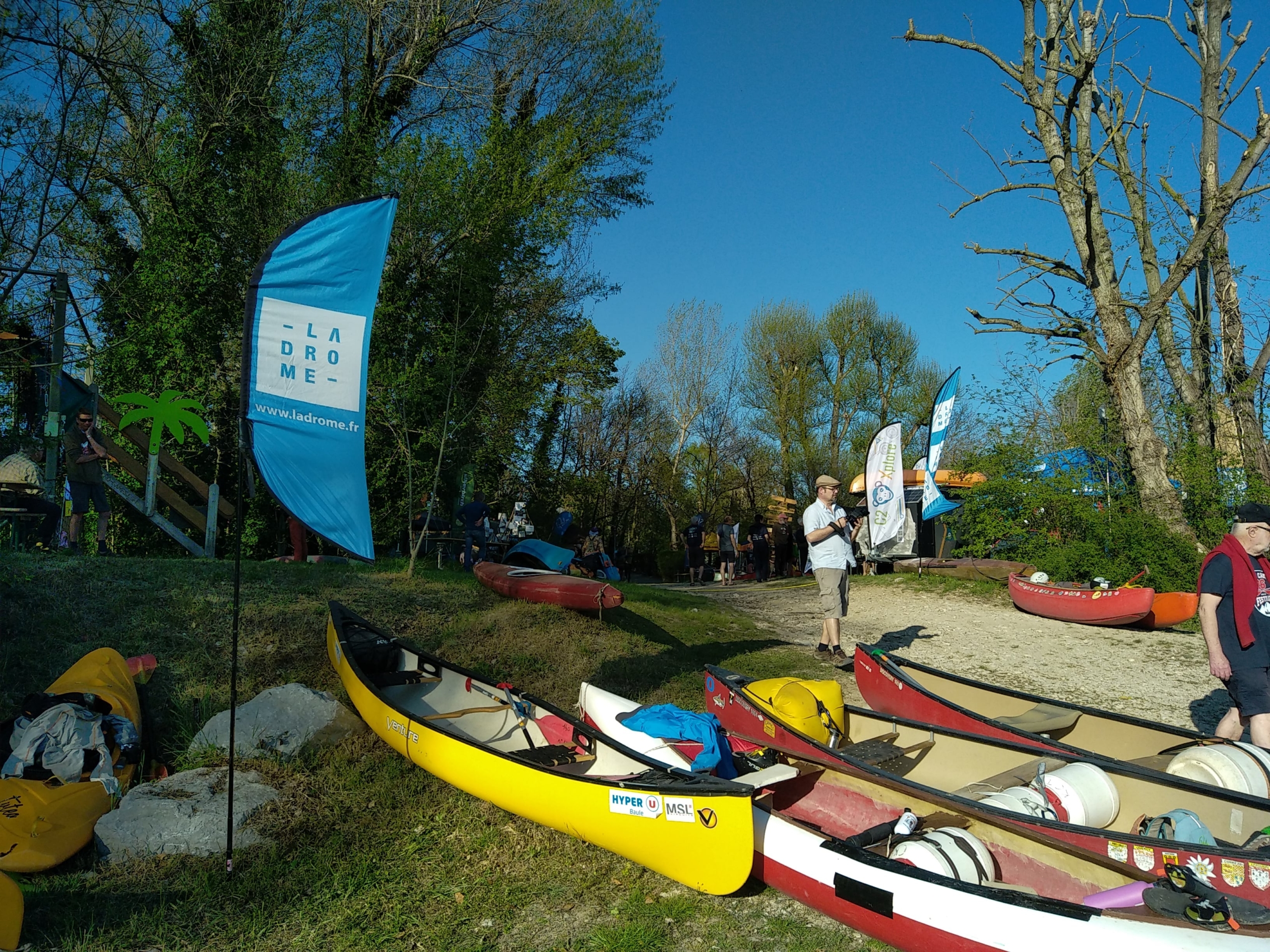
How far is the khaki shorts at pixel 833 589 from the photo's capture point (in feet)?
28.6

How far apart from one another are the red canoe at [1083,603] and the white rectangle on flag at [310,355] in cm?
1153

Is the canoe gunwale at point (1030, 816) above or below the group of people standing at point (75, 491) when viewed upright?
below

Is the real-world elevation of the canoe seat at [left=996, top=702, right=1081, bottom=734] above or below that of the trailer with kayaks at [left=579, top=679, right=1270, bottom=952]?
above

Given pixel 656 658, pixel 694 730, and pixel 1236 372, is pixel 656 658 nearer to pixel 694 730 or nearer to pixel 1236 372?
pixel 694 730

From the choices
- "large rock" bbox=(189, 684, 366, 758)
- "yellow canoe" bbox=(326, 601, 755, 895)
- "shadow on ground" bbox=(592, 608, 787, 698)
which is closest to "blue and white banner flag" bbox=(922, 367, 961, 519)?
"shadow on ground" bbox=(592, 608, 787, 698)

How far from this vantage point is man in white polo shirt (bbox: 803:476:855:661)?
872 cm

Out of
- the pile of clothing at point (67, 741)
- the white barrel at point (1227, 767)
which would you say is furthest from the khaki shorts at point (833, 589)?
the pile of clothing at point (67, 741)

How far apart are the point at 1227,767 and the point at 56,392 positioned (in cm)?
1155

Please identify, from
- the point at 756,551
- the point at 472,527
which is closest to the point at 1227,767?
the point at 472,527

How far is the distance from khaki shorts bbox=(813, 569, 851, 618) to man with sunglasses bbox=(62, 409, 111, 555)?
9.27m

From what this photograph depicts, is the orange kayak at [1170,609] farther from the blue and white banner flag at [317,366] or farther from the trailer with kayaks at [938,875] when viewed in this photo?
the blue and white banner flag at [317,366]

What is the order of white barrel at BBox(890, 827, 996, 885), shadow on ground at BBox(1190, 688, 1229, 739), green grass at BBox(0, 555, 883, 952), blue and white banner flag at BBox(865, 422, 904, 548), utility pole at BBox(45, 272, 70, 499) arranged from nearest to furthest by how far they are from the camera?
1. white barrel at BBox(890, 827, 996, 885)
2. green grass at BBox(0, 555, 883, 952)
3. shadow on ground at BBox(1190, 688, 1229, 739)
4. utility pole at BBox(45, 272, 70, 499)
5. blue and white banner flag at BBox(865, 422, 904, 548)

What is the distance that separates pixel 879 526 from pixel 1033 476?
205 inches

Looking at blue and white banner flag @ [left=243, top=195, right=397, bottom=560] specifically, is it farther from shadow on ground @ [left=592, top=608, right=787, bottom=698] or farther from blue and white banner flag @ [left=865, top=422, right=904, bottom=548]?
blue and white banner flag @ [left=865, top=422, right=904, bottom=548]
